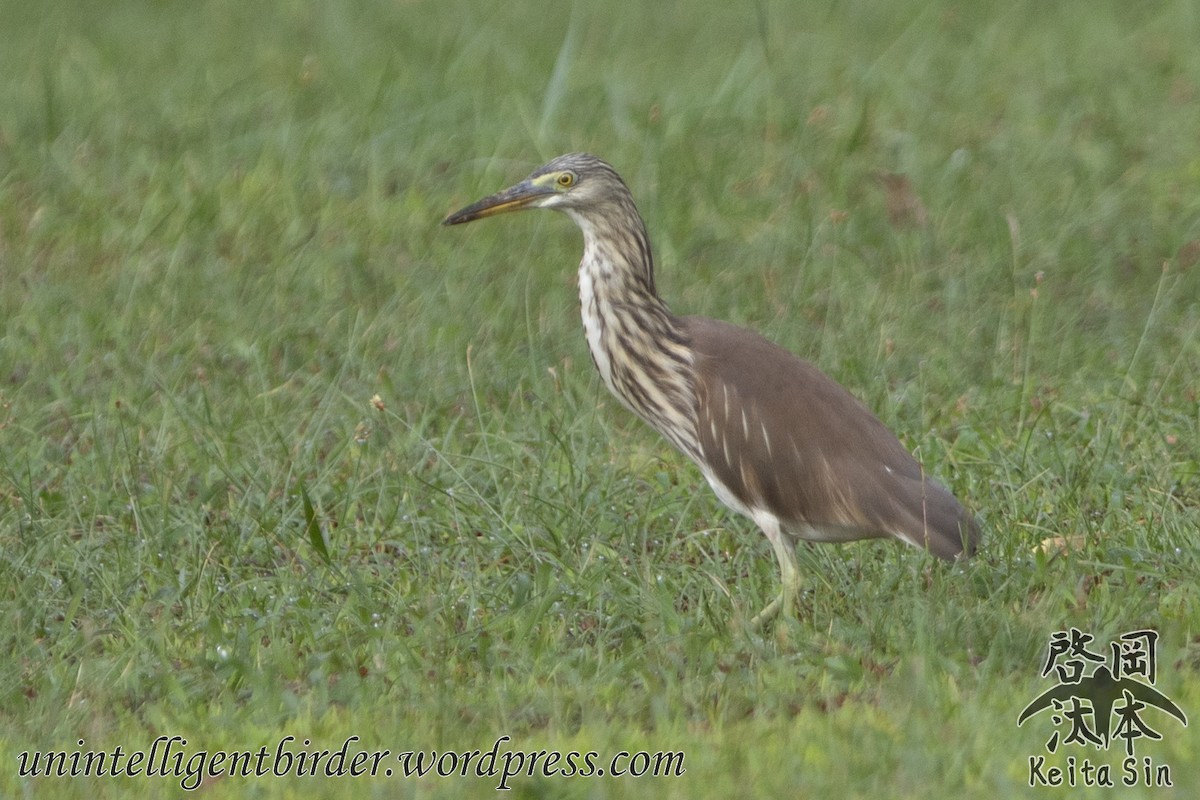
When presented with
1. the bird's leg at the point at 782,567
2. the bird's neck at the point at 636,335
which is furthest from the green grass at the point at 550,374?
the bird's neck at the point at 636,335

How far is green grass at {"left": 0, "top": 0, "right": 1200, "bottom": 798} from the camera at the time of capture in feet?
17.6

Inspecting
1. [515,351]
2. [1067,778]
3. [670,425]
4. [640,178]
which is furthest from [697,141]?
[1067,778]

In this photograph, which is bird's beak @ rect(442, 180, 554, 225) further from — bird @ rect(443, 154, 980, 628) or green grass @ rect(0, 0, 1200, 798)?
green grass @ rect(0, 0, 1200, 798)

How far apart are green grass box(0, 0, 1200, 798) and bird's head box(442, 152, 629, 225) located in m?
0.91

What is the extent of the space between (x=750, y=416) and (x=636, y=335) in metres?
0.55

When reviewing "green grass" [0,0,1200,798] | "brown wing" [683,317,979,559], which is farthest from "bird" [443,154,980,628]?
"green grass" [0,0,1200,798]

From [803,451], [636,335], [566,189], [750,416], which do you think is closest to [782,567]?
[803,451]

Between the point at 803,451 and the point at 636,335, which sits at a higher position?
the point at 636,335

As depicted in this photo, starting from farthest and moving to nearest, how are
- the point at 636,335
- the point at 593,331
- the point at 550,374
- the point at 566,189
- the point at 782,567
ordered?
1. the point at 550,374
2. the point at 566,189
3. the point at 593,331
4. the point at 636,335
5. the point at 782,567

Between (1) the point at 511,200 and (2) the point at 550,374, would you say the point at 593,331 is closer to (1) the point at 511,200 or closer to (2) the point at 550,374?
(1) the point at 511,200

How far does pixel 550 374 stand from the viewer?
8.27 meters

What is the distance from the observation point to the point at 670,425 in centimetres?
652

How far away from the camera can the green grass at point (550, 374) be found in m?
5.37

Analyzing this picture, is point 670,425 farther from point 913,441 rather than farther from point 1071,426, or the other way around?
point 1071,426
